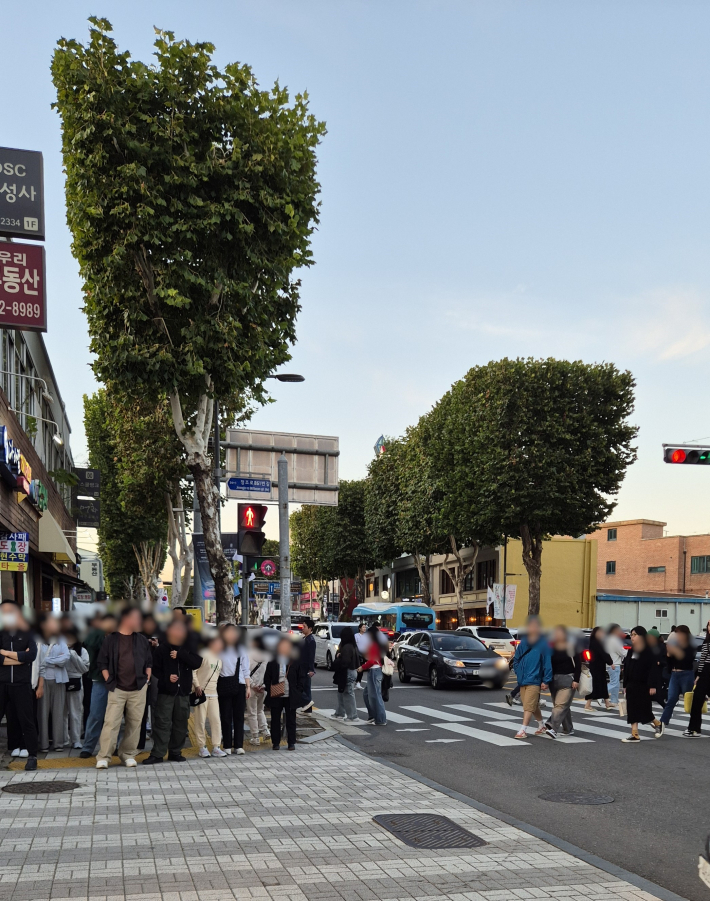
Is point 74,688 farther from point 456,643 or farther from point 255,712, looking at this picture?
point 456,643

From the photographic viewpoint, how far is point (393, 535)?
60625 mm

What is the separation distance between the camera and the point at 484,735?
14.5m

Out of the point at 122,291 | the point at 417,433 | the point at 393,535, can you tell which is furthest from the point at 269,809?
the point at 393,535

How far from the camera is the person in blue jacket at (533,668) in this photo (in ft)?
46.4

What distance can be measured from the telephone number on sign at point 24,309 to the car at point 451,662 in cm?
1401

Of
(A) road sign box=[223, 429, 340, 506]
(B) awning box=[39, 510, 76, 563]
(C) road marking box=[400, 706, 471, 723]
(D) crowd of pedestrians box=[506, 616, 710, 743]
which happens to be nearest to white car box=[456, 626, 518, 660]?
(C) road marking box=[400, 706, 471, 723]

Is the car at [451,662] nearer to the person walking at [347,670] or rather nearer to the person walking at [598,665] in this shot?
the person walking at [598,665]

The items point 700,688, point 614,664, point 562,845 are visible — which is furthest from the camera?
point 614,664

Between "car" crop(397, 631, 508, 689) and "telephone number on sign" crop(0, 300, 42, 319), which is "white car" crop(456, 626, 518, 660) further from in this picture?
"telephone number on sign" crop(0, 300, 42, 319)

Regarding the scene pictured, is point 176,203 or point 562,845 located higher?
point 176,203

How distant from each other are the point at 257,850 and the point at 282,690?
19.2ft

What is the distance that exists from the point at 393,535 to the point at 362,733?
45.8 meters

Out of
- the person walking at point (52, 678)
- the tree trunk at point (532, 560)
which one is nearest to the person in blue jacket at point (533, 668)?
the person walking at point (52, 678)

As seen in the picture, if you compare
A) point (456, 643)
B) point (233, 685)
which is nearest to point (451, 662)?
point (456, 643)
